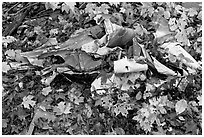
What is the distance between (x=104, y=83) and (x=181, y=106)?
46 centimetres

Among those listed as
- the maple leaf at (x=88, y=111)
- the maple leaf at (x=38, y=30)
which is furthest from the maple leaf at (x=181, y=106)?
the maple leaf at (x=38, y=30)

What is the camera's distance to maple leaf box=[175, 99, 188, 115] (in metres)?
2.49

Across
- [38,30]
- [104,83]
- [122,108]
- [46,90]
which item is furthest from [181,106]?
[38,30]

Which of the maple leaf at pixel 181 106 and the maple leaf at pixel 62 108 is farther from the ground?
the maple leaf at pixel 62 108

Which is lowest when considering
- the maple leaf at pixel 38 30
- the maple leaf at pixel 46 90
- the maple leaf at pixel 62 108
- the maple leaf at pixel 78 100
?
the maple leaf at pixel 62 108

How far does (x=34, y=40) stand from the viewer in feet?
9.61

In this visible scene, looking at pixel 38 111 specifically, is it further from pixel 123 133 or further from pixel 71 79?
pixel 123 133

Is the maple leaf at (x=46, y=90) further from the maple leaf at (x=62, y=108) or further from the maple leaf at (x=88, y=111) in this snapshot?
the maple leaf at (x=88, y=111)

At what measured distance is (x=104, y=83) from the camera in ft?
8.01

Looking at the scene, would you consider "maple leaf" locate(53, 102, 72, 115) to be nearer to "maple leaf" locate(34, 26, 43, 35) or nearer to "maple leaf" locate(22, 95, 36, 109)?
"maple leaf" locate(22, 95, 36, 109)

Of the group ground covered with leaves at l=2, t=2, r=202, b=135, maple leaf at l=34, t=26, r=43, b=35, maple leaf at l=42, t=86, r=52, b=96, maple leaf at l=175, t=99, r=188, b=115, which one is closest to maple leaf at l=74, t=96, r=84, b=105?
ground covered with leaves at l=2, t=2, r=202, b=135

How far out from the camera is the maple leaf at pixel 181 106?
2488mm

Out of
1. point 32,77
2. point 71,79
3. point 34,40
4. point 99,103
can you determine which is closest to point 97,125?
point 99,103

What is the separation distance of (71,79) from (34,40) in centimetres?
50
